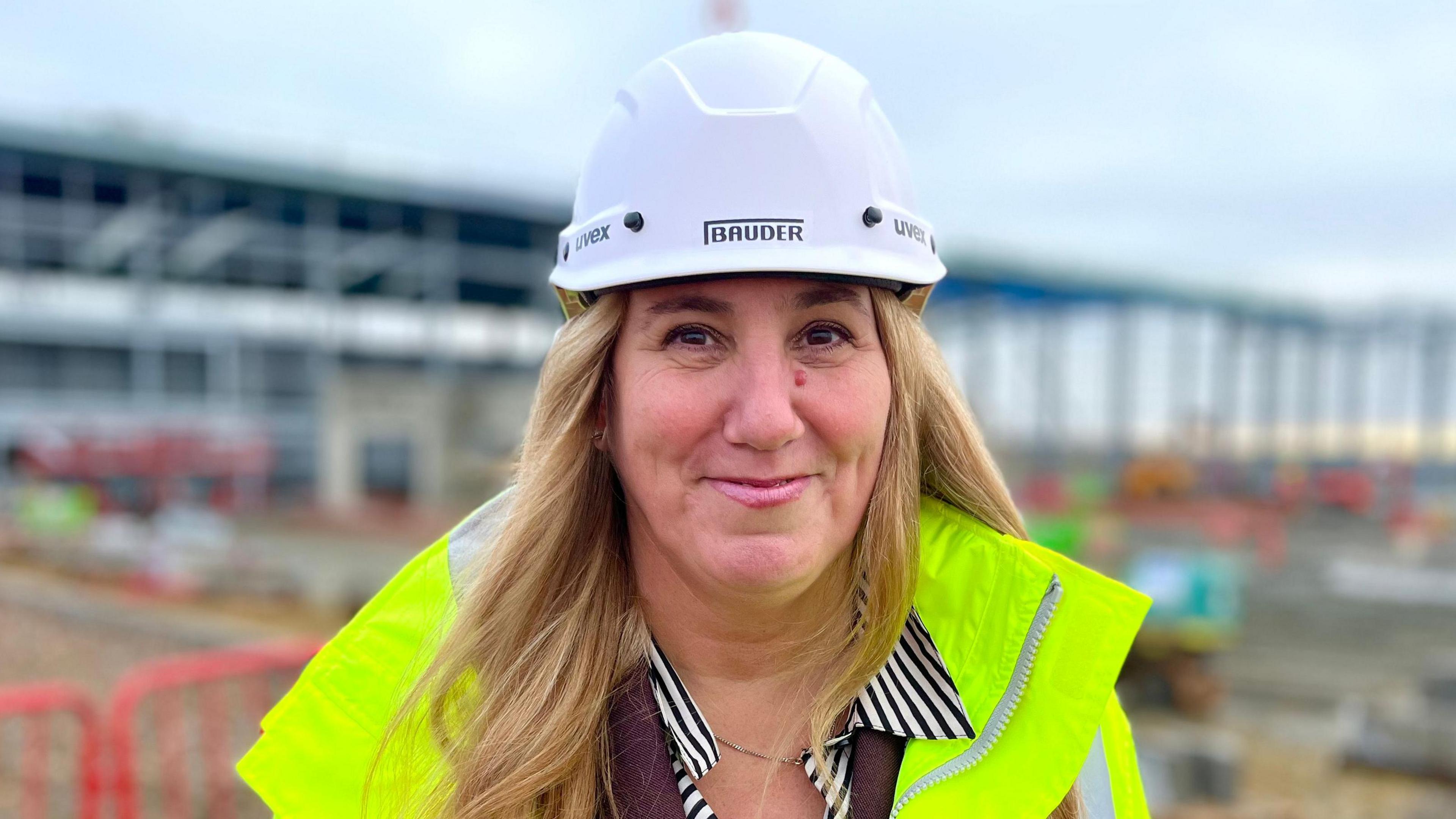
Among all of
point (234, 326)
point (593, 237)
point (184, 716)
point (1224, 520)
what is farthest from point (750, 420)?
point (234, 326)

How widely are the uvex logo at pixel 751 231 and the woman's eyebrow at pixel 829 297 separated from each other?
0.09 metres

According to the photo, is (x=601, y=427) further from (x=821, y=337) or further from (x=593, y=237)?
(x=821, y=337)

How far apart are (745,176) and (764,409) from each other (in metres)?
0.39

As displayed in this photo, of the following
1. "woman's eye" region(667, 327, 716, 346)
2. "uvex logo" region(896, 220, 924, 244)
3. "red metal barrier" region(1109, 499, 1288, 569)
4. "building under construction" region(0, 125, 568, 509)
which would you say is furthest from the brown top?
"building under construction" region(0, 125, 568, 509)

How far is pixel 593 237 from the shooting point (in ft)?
5.59

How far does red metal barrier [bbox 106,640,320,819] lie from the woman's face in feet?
17.5

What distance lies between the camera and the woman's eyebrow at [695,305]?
1.58 metres

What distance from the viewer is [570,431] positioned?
1726mm

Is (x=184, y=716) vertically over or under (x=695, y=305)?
under

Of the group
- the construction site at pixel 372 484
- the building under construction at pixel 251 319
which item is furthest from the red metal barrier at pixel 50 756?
the building under construction at pixel 251 319

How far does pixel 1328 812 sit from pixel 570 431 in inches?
308

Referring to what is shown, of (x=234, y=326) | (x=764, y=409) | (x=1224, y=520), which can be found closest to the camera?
(x=764, y=409)

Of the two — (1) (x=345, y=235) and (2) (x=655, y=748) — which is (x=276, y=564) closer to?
(2) (x=655, y=748)

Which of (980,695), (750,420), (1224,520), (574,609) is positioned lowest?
(1224,520)
